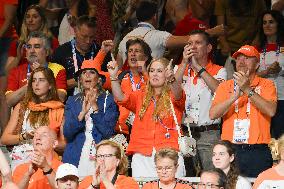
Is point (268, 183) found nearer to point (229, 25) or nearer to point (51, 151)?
point (51, 151)

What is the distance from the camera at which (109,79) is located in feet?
46.7

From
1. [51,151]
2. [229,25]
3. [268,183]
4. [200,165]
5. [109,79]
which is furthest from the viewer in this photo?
[229,25]

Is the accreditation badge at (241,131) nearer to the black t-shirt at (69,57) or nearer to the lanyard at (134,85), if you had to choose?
the lanyard at (134,85)

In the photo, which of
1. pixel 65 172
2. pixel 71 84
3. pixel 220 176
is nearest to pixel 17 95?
pixel 71 84

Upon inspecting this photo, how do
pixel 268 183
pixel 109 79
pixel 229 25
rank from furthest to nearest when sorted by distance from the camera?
pixel 229 25 < pixel 109 79 < pixel 268 183

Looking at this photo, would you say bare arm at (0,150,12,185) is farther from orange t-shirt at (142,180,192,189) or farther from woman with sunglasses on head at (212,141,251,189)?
woman with sunglasses on head at (212,141,251,189)

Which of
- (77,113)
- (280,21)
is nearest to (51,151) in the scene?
(77,113)

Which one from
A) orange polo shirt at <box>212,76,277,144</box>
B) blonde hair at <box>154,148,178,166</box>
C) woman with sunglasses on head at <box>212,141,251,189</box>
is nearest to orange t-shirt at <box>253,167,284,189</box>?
woman with sunglasses on head at <box>212,141,251,189</box>

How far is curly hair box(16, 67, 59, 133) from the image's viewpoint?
1334 centimetres

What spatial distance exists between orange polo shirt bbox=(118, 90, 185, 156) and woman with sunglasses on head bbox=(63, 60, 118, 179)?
0.26 m

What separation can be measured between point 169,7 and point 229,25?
956mm

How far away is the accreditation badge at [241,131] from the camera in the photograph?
12719mm

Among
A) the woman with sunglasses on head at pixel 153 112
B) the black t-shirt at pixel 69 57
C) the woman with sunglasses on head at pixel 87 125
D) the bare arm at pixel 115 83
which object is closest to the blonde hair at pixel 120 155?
the woman with sunglasses on head at pixel 153 112

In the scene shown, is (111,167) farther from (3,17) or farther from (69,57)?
(3,17)
